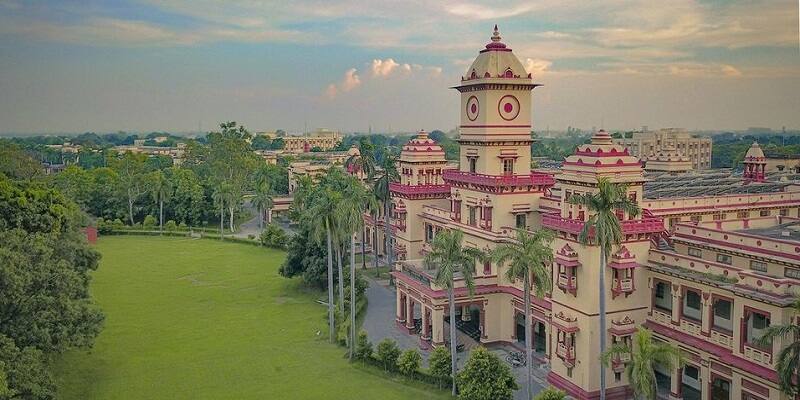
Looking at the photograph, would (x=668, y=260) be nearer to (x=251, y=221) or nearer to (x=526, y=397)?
(x=526, y=397)

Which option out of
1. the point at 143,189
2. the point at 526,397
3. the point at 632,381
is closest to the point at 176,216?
the point at 143,189

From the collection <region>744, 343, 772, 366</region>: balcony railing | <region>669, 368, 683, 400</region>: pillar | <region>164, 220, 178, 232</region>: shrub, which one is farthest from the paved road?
<region>164, 220, 178, 232</region>: shrub

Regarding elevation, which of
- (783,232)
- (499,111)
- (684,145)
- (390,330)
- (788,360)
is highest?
(499,111)

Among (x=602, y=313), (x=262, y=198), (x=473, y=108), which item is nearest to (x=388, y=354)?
(x=602, y=313)

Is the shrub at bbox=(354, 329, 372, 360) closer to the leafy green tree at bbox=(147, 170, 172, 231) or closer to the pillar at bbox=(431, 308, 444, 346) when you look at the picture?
the pillar at bbox=(431, 308, 444, 346)

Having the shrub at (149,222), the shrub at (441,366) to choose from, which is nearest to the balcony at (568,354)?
the shrub at (441,366)

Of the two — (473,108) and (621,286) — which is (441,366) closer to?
(621,286)
